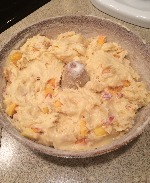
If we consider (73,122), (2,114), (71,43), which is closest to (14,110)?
(2,114)

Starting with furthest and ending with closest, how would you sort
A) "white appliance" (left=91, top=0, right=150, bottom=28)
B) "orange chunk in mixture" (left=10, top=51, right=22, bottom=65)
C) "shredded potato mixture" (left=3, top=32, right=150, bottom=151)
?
1. "white appliance" (left=91, top=0, right=150, bottom=28)
2. "orange chunk in mixture" (left=10, top=51, right=22, bottom=65)
3. "shredded potato mixture" (left=3, top=32, right=150, bottom=151)

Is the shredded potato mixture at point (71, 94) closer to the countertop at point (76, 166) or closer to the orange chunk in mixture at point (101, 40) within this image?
the orange chunk in mixture at point (101, 40)

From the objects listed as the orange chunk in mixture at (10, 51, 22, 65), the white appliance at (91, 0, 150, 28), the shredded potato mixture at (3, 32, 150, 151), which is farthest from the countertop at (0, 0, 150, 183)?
the white appliance at (91, 0, 150, 28)

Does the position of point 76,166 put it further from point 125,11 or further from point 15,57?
point 125,11

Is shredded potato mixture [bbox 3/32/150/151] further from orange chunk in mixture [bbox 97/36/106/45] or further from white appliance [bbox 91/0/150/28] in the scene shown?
white appliance [bbox 91/0/150/28]

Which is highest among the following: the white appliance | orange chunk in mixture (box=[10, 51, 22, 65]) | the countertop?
orange chunk in mixture (box=[10, 51, 22, 65])

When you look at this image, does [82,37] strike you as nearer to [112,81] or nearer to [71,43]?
[71,43]

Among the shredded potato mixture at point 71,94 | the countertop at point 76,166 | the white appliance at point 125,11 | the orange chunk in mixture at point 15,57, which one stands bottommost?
the countertop at point 76,166

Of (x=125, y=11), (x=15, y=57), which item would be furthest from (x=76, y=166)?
(x=125, y=11)

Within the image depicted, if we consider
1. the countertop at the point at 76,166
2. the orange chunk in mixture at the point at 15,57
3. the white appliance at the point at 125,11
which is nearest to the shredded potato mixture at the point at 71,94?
the orange chunk in mixture at the point at 15,57
